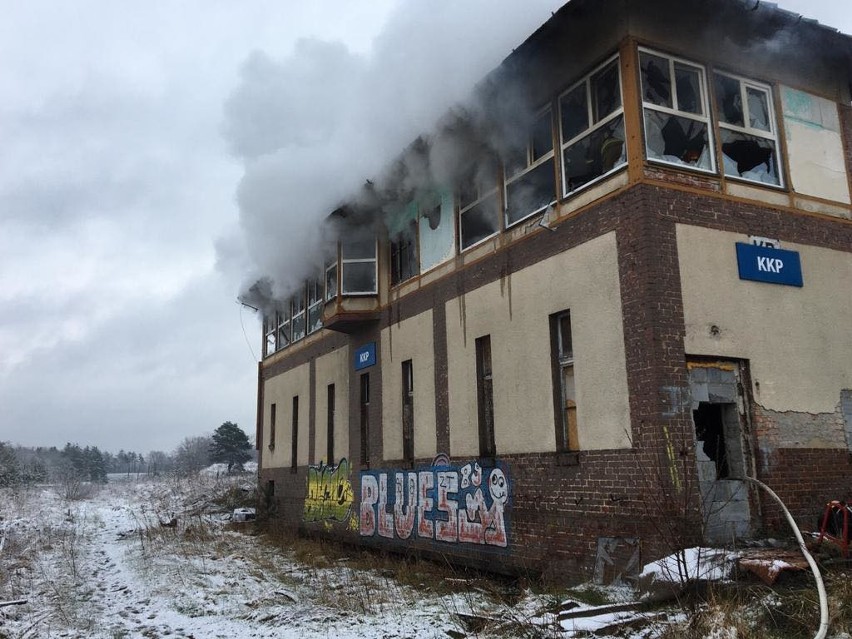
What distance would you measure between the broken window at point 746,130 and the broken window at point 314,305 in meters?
11.2

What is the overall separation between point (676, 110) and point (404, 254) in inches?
268

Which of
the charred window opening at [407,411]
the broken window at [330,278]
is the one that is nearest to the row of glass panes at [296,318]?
the broken window at [330,278]

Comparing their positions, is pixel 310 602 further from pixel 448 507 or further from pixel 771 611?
pixel 771 611

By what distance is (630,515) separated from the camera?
27.2ft

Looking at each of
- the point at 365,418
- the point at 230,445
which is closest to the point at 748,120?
the point at 365,418

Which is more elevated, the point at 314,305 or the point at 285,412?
the point at 314,305

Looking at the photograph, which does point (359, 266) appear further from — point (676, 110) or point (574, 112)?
point (676, 110)

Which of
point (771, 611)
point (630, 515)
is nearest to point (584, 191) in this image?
point (630, 515)

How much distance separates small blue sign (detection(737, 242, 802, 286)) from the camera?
912 cm

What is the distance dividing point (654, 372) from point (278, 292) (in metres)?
14.5

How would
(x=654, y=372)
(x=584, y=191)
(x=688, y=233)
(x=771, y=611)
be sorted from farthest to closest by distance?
(x=584, y=191), (x=688, y=233), (x=654, y=372), (x=771, y=611)

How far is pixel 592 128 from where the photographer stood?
378 inches

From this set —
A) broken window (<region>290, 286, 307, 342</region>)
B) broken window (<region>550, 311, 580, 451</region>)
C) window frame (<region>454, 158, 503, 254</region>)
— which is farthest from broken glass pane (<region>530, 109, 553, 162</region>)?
broken window (<region>290, 286, 307, 342</region>)

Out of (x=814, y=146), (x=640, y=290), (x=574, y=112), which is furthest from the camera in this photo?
(x=814, y=146)
